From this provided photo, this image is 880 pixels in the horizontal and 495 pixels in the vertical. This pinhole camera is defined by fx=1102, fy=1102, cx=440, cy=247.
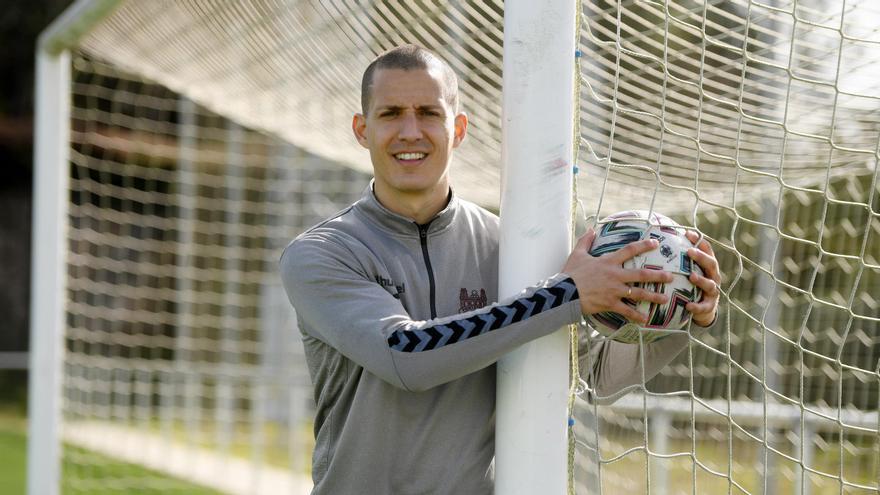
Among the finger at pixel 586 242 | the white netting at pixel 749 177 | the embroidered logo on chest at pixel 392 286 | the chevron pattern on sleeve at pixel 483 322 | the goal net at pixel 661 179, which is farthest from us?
the goal net at pixel 661 179

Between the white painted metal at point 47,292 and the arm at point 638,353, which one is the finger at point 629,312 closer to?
the arm at point 638,353

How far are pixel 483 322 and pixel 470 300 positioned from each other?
33 centimetres

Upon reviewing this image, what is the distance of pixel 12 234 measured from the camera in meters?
15.7

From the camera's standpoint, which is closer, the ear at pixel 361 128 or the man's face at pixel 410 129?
the man's face at pixel 410 129

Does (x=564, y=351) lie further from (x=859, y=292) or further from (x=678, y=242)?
(x=859, y=292)

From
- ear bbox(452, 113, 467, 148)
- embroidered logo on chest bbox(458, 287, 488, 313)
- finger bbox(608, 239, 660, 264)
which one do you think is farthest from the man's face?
finger bbox(608, 239, 660, 264)

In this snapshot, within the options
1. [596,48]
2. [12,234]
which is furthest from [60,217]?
[12,234]

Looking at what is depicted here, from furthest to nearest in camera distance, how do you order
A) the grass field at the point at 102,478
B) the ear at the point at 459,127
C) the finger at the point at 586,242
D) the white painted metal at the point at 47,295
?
the grass field at the point at 102,478 → the white painted metal at the point at 47,295 → the ear at the point at 459,127 → the finger at the point at 586,242

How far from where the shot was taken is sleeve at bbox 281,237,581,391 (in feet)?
7.11

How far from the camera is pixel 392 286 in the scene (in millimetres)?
2449

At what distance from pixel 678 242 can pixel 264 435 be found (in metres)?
9.28

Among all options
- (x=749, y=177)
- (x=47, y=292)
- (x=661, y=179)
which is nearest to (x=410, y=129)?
(x=661, y=179)

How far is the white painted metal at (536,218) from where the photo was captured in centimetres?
236

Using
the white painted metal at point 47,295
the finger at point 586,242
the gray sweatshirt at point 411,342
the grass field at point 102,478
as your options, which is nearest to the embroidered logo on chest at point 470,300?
the gray sweatshirt at point 411,342
